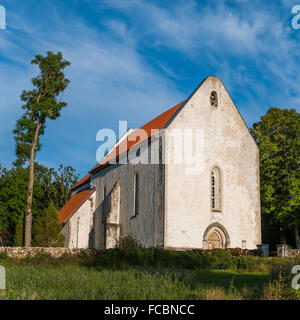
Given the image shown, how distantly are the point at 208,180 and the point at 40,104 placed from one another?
13.1 meters

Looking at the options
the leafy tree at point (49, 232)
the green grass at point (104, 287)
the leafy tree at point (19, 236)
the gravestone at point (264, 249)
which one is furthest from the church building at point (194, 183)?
the green grass at point (104, 287)

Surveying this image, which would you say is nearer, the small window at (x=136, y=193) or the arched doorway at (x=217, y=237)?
the arched doorway at (x=217, y=237)

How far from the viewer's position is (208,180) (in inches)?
989

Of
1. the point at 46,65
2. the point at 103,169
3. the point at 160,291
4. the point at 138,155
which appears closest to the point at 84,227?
the point at 103,169

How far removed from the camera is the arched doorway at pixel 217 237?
2458cm

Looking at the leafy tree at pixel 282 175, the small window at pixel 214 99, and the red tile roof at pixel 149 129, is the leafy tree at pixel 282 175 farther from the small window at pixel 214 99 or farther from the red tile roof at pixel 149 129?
the small window at pixel 214 99

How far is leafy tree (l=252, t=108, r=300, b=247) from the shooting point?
32.4m

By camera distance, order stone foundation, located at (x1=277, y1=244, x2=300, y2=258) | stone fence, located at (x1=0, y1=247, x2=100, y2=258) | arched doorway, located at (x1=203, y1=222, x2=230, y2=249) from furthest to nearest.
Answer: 1. arched doorway, located at (x1=203, y1=222, x2=230, y2=249)
2. stone foundation, located at (x1=277, y1=244, x2=300, y2=258)
3. stone fence, located at (x1=0, y1=247, x2=100, y2=258)

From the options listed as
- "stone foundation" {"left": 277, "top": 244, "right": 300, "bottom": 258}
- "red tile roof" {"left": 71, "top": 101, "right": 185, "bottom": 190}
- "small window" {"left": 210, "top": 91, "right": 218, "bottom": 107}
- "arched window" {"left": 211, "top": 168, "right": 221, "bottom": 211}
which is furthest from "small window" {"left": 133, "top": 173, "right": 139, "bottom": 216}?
"stone foundation" {"left": 277, "top": 244, "right": 300, "bottom": 258}

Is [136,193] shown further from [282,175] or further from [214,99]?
[282,175]

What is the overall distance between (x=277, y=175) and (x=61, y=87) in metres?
18.7

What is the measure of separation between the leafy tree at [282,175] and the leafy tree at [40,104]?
16970 mm

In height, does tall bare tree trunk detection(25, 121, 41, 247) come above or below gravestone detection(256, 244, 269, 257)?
above

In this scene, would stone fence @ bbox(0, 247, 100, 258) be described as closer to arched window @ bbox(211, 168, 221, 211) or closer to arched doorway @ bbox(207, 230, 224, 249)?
arched doorway @ bbox(207, 230, 224, 249)
